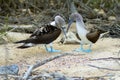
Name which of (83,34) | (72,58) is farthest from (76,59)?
(83,34)

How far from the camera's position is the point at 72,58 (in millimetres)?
5625

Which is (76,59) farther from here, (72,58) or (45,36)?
(45,36)

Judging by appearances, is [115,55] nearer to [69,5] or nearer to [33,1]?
[69,5]

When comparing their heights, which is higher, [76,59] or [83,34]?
[83,34]

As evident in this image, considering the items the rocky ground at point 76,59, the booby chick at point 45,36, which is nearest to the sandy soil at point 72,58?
the rocky ground at point 76,59

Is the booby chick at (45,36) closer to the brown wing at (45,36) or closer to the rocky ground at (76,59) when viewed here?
the brown wing at (45,36)

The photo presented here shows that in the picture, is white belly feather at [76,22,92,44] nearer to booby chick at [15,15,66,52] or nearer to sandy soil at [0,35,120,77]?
sandy soil at [0,35,120,77]

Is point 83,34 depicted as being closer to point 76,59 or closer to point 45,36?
point 45,36

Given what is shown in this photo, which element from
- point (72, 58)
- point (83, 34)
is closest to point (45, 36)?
point (83, 34)

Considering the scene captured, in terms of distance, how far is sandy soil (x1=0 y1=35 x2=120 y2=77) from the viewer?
4.97 meters

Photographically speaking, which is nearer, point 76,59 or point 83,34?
point 76,59

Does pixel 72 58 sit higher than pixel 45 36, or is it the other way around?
pixel 45 36

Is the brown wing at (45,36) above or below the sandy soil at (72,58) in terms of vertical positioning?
above

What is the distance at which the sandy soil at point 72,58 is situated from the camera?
4.97 metres
